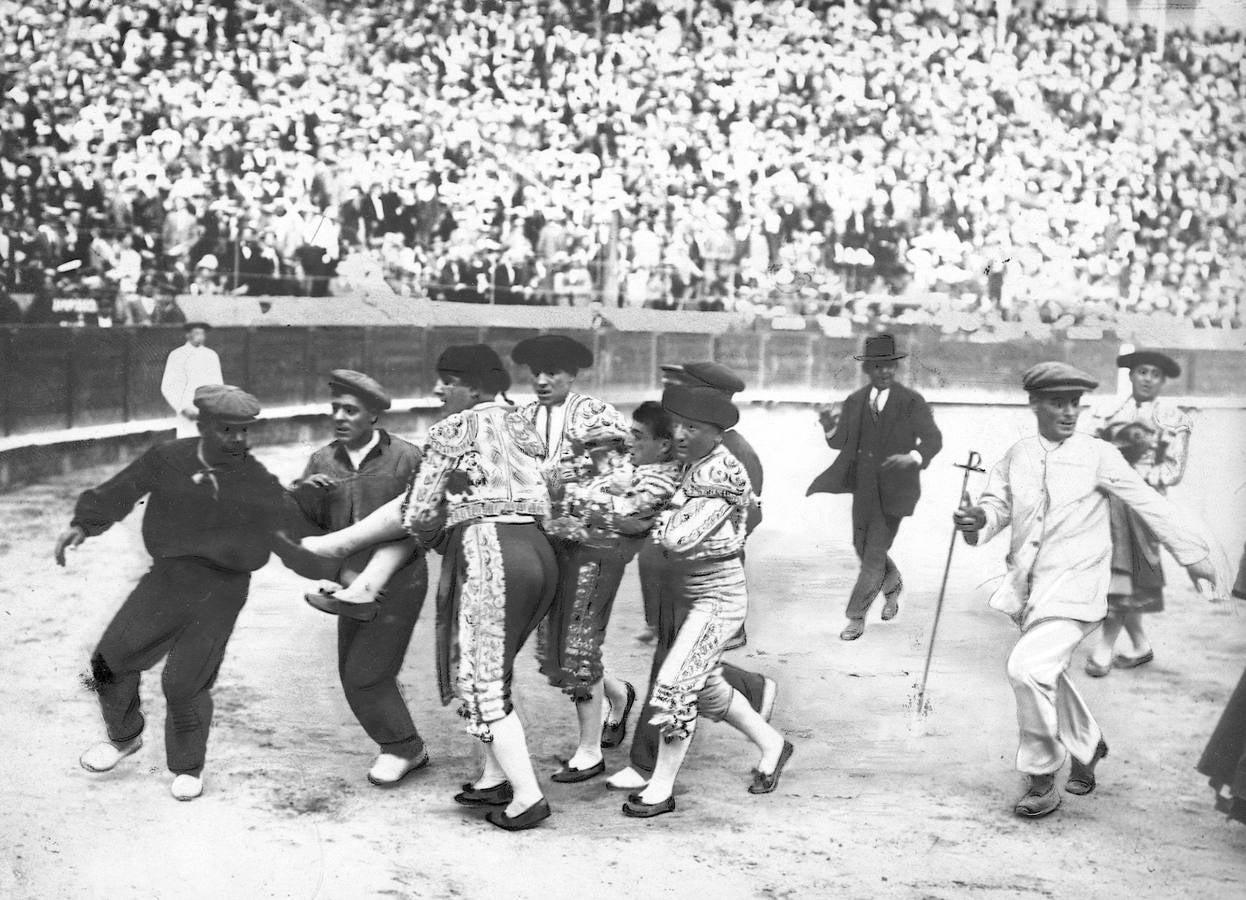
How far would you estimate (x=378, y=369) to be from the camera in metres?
5.43

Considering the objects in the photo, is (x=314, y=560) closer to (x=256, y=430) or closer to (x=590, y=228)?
(x=256, y=430)

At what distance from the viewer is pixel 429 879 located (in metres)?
4.45

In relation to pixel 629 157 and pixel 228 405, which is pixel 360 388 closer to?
pixel 228 405

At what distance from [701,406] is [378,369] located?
1355 mm

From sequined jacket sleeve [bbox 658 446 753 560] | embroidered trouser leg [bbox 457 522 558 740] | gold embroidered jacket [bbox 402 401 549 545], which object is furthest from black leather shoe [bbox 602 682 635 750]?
gold embroidered jacket [bbox 402 401 549 545]

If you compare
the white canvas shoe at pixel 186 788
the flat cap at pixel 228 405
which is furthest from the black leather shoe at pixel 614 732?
the flat cap at pixel 228 405

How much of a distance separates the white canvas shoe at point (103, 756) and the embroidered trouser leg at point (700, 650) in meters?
1.71

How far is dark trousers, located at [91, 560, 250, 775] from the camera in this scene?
4.95m

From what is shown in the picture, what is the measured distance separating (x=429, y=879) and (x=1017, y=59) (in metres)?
3.45

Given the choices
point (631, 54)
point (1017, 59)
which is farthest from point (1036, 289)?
point (631, 54)

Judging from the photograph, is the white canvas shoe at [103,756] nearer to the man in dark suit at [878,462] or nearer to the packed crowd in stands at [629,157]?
the packed crowd in stands at [629,157]

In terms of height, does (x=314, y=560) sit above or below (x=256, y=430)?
below

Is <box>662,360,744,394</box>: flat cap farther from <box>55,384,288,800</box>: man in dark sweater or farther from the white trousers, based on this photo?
<box>55,384,288,800</box>: man in dark sweater

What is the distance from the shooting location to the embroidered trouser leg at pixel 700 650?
454 cm
